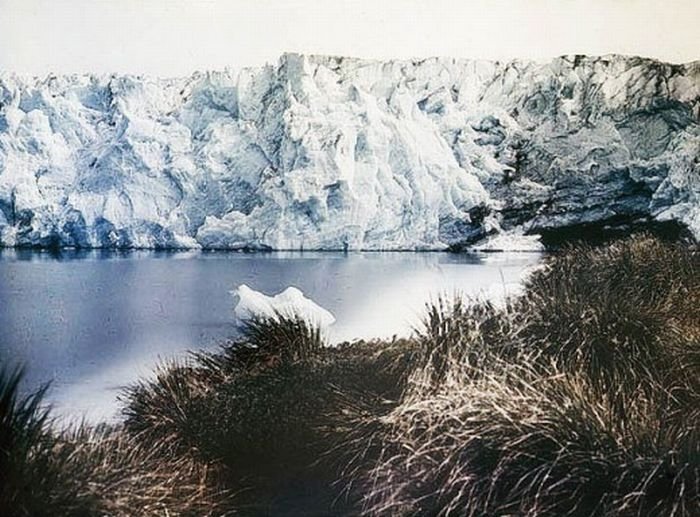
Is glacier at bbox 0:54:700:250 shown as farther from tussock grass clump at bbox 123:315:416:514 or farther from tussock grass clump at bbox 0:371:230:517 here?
tussock grass clump at bbox 0:371:230:517

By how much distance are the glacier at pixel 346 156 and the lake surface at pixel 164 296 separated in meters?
0.05

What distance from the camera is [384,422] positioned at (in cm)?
231

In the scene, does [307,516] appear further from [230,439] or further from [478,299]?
[478,299]

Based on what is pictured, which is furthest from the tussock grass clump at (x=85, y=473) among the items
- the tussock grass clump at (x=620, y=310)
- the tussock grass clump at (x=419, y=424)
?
the tussock grass clump at (x=620, y=310)

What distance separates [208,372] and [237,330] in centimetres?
13

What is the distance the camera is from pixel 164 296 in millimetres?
2408

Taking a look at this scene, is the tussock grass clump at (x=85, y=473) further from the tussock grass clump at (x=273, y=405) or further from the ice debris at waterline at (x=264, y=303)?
the ice debris at waterline at (x=264, y=303)

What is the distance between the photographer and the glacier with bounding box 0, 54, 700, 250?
2420mm

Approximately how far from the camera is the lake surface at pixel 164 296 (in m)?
2.31

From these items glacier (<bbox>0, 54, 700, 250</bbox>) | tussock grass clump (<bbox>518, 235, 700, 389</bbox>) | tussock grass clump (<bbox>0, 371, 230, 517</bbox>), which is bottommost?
tussock grass clump (<bbox>0, 371, 230, 517</bbox>)

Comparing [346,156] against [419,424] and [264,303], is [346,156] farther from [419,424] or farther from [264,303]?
Result: [419,424]

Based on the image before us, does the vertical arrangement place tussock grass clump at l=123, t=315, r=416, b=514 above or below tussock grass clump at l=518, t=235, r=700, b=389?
below

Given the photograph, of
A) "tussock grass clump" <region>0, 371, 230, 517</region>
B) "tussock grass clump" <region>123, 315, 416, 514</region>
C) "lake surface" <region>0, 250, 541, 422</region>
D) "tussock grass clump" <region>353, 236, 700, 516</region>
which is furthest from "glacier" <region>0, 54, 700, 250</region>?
"tussock grass clump" <region>0, 371, 230, 517</region>

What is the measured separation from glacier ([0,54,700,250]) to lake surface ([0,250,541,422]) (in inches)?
2.1
